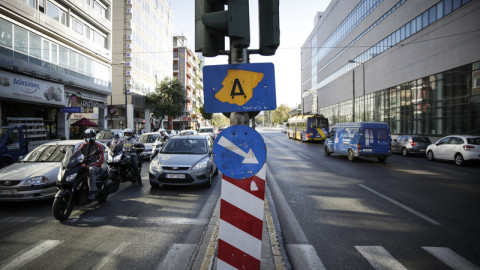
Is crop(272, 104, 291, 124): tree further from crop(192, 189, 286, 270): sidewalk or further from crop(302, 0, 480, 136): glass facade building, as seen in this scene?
crop(192, 189, 286, 270): sidewalk

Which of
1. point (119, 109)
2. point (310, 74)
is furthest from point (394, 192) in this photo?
point (310, 74)

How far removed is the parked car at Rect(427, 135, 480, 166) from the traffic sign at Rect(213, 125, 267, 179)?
51.6 ft

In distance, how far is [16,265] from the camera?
3.59 m

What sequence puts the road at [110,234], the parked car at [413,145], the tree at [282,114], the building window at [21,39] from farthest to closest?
the tree at [282,114], the parked car at [413,145], the building window at [21,39], the road at [110,234]

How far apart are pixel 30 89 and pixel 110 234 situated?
64.1 feet

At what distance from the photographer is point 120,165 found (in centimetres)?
840

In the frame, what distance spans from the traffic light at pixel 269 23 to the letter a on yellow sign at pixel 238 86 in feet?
1.32

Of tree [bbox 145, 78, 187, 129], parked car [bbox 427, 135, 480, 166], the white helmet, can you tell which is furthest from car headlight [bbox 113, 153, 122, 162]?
tree [bbox 145, 78, 187, 129]

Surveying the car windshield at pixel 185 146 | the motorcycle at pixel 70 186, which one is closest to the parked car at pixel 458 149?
the car windshield at pixel 185 146

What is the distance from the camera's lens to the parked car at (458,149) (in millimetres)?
14094

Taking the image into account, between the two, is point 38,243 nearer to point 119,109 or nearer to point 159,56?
point 119,109

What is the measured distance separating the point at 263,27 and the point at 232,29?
18.7 inches

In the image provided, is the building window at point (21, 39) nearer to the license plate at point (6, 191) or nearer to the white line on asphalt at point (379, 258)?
the license plate at point (6, 191)

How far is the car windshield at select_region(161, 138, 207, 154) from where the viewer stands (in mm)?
9172
